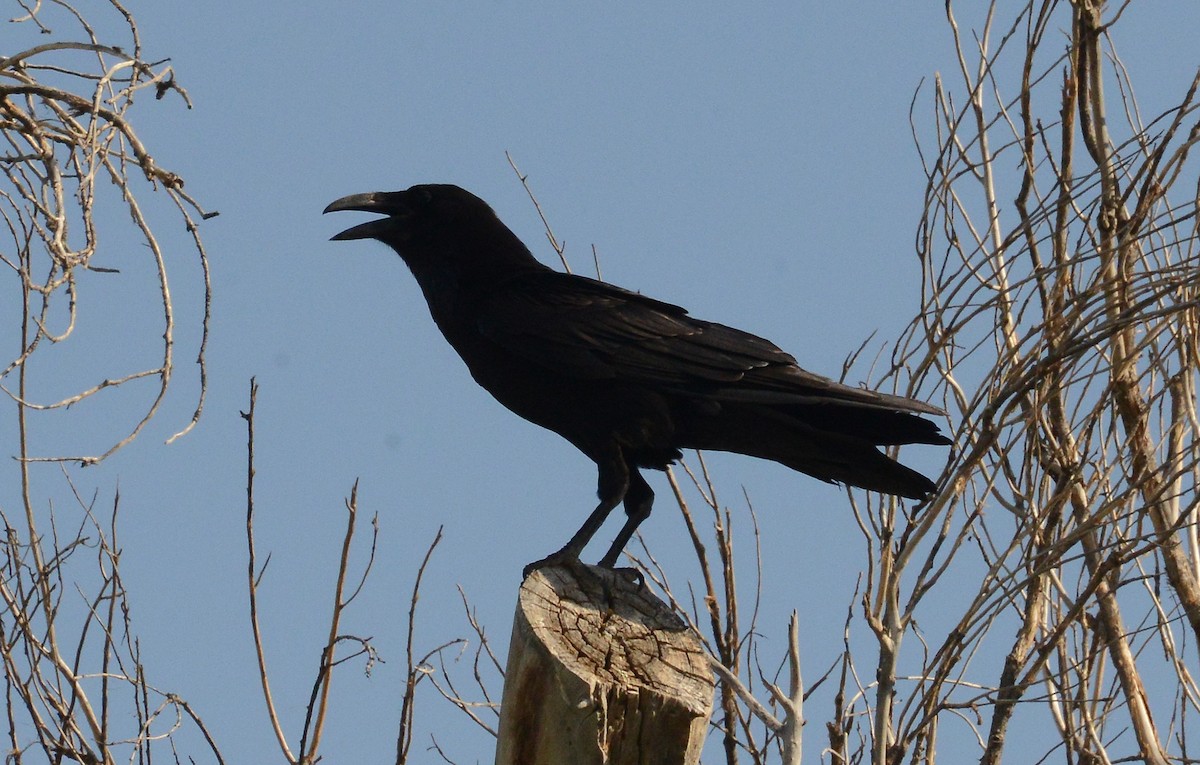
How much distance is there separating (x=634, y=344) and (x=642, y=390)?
0.18 metres

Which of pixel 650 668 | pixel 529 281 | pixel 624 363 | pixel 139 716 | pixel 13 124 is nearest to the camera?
pixel 650 668

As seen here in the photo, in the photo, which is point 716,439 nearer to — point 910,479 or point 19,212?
point 910,479

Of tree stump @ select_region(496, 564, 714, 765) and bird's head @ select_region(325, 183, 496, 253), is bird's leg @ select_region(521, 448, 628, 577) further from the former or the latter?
bird's head @ select_region(325, 183, 496, 253)

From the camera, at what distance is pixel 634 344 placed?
514cm

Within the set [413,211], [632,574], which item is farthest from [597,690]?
[413,211]

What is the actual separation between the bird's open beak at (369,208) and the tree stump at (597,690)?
Answer: 255 centimetres

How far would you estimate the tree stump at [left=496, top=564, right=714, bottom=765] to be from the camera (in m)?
3.19

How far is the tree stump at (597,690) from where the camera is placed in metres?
3.19

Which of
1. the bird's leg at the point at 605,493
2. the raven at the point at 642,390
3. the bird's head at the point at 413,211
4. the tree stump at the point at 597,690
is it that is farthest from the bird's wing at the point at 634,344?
the tree stump at the point at 597,690

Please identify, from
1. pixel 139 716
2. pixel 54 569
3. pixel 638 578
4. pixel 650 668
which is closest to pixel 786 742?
pixel 650 668

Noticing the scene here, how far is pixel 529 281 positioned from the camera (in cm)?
546

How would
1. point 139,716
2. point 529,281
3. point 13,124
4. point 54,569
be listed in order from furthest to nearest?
point 529,281 < point 54,569 < point 139,716 < point 13,124

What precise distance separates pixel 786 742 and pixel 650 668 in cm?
59

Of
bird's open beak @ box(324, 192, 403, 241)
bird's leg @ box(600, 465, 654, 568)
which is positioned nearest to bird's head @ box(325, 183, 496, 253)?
bird's open beak @ box(324, 192, 403, 241)
